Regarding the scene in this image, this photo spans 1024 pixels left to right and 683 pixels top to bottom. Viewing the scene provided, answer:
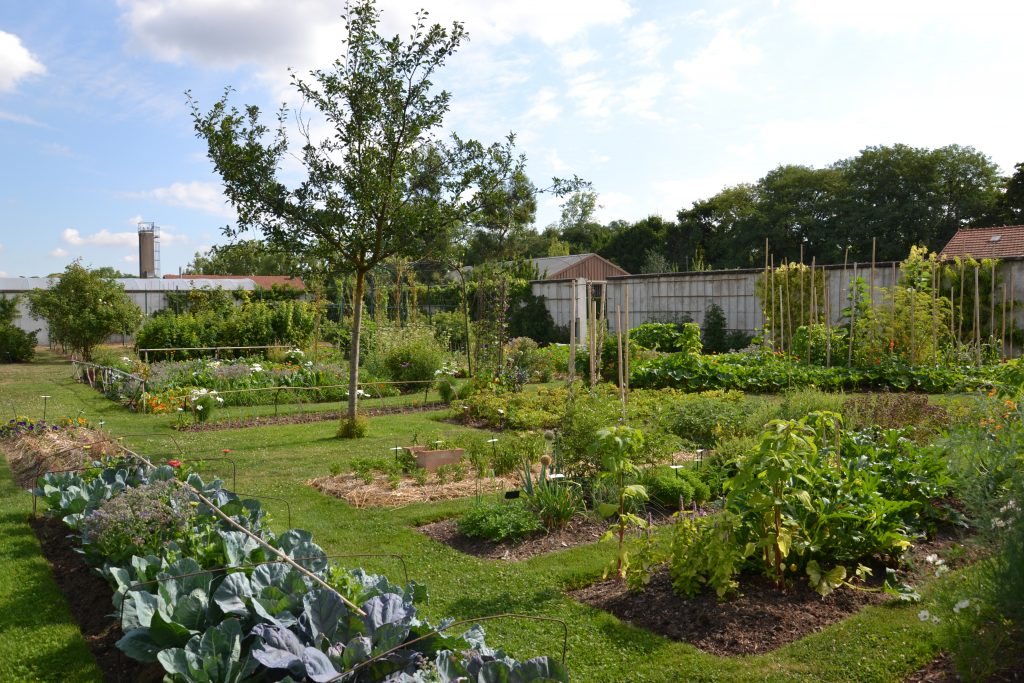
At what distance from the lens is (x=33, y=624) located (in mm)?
3932

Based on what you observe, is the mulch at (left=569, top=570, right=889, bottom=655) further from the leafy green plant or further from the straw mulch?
the straw mulch

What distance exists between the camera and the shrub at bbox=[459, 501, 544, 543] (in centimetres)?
516

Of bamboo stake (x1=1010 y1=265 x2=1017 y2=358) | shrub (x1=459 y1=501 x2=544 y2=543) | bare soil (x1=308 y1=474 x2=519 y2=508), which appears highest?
bamboo stake (x1=1010 y1=265 x2=1017 y2=358)

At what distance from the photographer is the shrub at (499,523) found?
5.16m

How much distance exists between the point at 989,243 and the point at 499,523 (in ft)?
67.8

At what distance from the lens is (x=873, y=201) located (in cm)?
3994

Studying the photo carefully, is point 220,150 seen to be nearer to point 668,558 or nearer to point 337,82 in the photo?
point 337,82

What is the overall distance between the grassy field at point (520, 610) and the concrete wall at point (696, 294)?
11.1 meters

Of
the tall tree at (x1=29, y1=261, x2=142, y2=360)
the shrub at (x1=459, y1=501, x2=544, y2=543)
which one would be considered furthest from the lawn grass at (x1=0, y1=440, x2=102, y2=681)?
the tall tree at (x1=29, y1=261, x2=142, y2=360)

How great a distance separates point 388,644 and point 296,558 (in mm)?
1147

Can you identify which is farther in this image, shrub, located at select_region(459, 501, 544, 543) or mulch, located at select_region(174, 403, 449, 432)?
mulch, located at select_region(174, 403, 449, 432)

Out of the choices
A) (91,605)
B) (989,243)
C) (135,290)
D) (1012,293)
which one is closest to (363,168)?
(91,605)

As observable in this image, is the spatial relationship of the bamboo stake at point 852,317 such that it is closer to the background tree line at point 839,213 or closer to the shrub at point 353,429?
the shrub at point 353,429

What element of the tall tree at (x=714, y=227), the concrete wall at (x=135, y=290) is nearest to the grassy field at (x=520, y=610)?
the concrete wall at (x=135, y=290)
